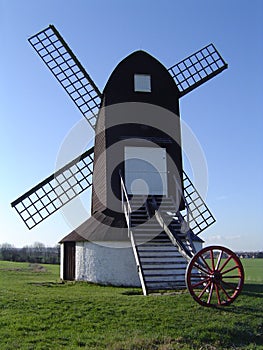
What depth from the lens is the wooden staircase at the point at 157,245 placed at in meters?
11.4

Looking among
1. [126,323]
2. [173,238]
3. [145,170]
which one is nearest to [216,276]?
[126,323]

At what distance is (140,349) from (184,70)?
14069 millimetres

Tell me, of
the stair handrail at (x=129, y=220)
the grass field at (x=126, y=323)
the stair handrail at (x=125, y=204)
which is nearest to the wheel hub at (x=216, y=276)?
the grass field at (x=126, y=323)

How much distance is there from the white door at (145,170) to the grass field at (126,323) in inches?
262

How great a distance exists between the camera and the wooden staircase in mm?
11375

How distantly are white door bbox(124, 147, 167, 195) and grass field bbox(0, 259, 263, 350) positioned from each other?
665cm

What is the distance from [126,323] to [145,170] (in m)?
8.84

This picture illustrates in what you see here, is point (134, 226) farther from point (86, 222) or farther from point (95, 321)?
point (95, 321)

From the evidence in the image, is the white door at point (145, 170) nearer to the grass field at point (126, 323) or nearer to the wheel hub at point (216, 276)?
the grass field at point (126, 323)

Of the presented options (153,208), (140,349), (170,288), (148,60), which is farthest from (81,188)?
(140,349)

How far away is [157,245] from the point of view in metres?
13.0

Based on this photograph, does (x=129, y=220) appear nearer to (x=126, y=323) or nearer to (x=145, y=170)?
(x=145, y=170)

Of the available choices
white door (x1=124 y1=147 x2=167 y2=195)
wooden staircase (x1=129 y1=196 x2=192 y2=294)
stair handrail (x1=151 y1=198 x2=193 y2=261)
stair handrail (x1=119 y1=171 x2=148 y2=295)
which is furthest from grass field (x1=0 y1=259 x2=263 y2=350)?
white door (x1=124 y1=147 x2=167 y2=195)

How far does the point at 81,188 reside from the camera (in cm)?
1800
